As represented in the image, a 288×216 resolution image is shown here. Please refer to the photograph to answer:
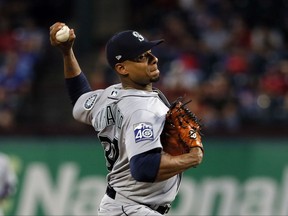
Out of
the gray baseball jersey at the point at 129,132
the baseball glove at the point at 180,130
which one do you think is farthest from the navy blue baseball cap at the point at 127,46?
the baseball glove at the point at 180,130

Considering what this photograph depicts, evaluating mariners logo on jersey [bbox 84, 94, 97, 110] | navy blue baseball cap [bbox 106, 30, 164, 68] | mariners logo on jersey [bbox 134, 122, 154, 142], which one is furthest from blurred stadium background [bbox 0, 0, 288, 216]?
mariners logo on jersey [bbox 134, 122, 154, 142]

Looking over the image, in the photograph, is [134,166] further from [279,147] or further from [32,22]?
[32,22]

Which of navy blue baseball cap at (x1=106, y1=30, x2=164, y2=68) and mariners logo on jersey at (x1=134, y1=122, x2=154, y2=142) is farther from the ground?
navy blue baseball cap at (x1=106, y1=30, x2=164, y2=68)

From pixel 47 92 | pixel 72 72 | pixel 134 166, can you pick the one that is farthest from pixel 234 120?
pixel 134 166

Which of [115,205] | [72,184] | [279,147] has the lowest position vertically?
[72,184]

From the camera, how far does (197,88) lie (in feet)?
38.0

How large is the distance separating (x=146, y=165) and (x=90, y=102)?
89cm

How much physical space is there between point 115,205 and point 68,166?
5708 mm

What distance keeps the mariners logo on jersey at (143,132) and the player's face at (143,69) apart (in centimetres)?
34

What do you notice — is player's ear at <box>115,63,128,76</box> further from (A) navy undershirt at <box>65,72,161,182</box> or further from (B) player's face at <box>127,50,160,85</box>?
(A) navy undershirt at <box>65,72,161,182</box>

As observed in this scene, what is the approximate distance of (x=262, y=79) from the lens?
11711 millimetres

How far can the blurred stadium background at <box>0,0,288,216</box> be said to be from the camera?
1040 centimetres

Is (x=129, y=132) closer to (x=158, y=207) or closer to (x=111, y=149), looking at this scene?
(x=111, y=149)

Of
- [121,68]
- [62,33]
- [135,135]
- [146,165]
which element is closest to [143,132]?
[135,135]
